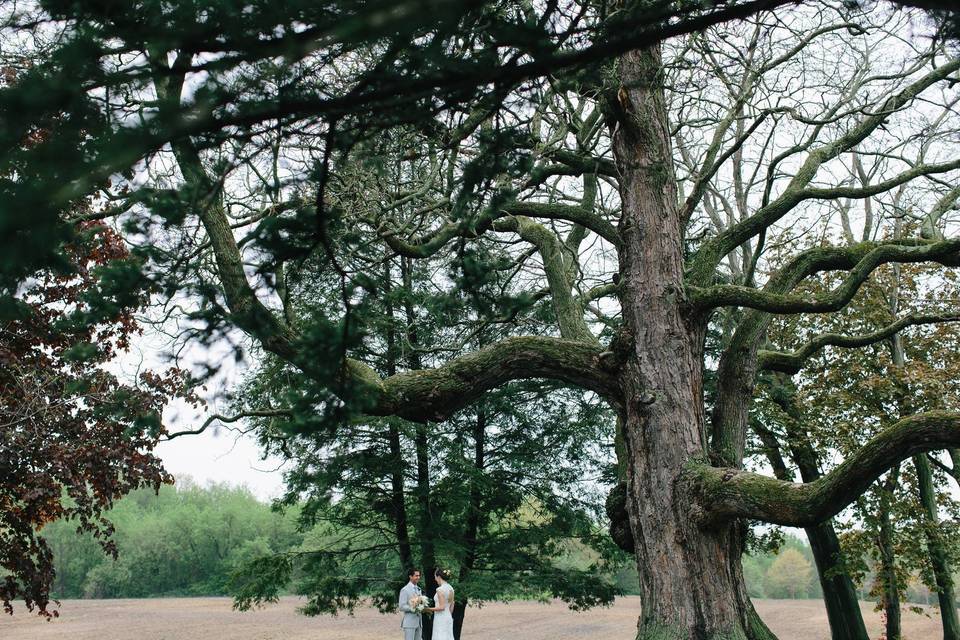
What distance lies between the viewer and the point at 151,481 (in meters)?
9.59

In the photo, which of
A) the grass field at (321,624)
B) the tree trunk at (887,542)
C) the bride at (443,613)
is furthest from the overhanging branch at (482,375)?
the grass field at (321,624)

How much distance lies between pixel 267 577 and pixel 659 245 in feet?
30.6

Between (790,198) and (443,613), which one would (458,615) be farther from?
(790,198)

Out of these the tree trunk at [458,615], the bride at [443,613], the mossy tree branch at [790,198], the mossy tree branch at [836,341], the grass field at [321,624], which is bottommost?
the grass field at [321,624]

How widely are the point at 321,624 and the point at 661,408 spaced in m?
23.7

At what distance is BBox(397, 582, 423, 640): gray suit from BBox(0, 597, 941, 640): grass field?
11.2 m

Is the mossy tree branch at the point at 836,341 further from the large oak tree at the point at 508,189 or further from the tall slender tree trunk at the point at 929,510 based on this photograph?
the tall slender tree trunk at the point at 929,510

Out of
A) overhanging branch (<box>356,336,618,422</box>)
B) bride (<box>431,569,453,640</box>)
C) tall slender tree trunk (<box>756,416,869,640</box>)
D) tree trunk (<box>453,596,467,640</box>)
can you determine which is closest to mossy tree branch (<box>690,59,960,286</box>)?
overhanging branch (<box>356,336,618,422</box>)

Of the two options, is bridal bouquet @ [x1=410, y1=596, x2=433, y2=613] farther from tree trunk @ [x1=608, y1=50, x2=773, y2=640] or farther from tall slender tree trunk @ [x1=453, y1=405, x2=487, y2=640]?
tree trunk @ [x1=608, y1=50, x2=773, y2=640]

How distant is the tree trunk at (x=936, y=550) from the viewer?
12.8 m

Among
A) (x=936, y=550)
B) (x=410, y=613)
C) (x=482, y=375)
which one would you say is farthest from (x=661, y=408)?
(x=936, y=550)

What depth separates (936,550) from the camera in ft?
41.9

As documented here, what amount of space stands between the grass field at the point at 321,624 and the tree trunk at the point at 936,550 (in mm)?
6018

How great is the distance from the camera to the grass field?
73.9 feet
